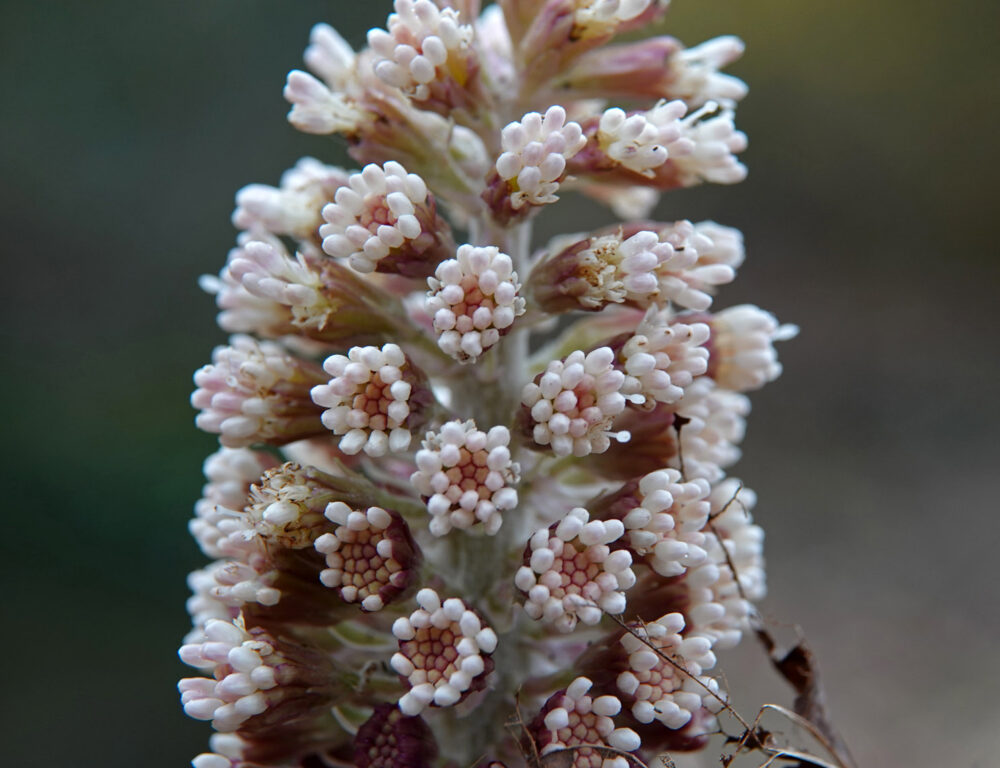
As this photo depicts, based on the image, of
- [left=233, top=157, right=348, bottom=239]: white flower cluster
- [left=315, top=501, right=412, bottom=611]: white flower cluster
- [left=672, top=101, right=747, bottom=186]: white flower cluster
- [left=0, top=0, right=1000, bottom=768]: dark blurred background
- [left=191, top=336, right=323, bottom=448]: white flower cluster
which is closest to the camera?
[left=315, top=501, right=412, bottom=611]: white flower cluster

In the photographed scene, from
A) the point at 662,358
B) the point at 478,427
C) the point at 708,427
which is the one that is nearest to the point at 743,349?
the point at 708,427

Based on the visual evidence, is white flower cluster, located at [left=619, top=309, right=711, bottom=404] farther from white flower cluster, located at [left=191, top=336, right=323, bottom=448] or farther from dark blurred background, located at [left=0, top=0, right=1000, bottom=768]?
dark blurred background, located at [left=0, top=0, right=1000, bottom=768]

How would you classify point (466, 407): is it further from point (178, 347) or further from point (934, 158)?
point (934, 158)

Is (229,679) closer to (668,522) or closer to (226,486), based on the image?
(226,486)

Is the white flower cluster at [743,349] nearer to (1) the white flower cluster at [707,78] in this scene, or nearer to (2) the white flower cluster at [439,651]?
(1) the white flower cluster at [707,78]

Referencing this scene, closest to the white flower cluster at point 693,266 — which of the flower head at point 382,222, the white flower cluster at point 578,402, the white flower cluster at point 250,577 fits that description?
the white flower cluster at point 578,402

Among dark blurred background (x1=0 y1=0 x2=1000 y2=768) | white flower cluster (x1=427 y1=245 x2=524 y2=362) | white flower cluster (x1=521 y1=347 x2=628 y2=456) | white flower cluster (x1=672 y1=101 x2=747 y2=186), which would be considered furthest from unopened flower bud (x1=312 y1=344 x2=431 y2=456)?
dark blurred background (x1=0 y1=0 x2=1000 y2=768)
